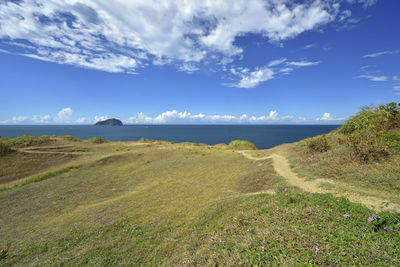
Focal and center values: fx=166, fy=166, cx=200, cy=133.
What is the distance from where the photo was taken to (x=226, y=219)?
6.62 meters

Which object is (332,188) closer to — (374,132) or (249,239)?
(249,239)

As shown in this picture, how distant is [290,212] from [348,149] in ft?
26.3

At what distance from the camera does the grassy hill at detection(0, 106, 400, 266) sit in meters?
4.28

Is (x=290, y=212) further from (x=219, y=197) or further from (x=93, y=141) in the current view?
(x=93, y=141)

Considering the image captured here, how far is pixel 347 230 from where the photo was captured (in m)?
4.49

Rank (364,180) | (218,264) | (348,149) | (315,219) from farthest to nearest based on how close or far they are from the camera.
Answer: (348,149)
(364,180)
(315,219)
(218,264)

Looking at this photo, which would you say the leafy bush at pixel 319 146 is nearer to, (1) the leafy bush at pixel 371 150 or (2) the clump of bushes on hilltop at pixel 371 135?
(2) the clump of bushes on hilltop at pixel 371 135

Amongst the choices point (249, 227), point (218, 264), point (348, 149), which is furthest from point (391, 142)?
point (218, 264)

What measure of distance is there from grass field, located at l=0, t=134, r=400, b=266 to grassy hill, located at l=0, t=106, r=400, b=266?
4 cm

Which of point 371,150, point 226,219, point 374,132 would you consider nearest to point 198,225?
point 226,219

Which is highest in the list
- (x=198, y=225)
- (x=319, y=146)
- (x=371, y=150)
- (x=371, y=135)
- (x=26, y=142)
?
(x=371, y=135)

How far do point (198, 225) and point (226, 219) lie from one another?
1214 millimetres

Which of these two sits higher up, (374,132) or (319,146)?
(374,132)

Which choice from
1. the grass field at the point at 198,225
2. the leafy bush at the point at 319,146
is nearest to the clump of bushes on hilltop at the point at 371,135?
the leafy bush at the point at 319,146
